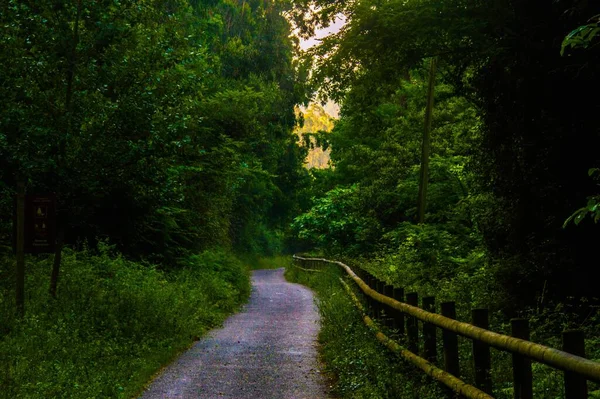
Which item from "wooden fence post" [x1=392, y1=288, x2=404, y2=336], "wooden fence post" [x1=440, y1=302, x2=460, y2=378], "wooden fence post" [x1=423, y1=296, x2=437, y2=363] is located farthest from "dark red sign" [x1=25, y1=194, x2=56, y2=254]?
"wooden fence post" [x1=440, y1=302, x2=460, y2=378]

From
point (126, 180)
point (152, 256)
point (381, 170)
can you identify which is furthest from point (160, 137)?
point (381, 170)

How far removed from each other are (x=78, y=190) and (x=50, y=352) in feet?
14.5

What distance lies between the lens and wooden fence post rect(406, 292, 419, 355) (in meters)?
8.20

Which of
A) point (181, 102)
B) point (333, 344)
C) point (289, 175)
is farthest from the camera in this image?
point (289, 175)

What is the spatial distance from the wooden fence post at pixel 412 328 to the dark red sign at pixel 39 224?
662cm

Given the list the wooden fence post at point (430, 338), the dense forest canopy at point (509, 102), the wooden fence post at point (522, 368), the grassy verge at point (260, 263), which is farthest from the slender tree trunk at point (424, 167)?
the grassy verge at point (260, 263)

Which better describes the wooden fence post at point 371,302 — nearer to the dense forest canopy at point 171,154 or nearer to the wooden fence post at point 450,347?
the dense forest canopy at point 171,154

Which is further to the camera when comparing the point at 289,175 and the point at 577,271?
the point at 289,175

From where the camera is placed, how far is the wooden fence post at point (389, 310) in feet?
32.2

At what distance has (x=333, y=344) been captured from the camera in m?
12.2

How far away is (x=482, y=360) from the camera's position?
18.5 ft

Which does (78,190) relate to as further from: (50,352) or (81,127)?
(50,352)

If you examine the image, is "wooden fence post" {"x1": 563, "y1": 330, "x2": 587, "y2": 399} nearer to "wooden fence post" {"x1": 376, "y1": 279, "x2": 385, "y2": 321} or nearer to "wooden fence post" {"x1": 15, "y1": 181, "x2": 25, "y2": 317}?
"wooden fence post" {"x1": 376, "y1": 279, "x2": 385, "y2": 321}

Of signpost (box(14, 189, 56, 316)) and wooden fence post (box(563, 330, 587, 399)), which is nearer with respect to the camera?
wooden fence post (box(563, 330, 587, 399))
